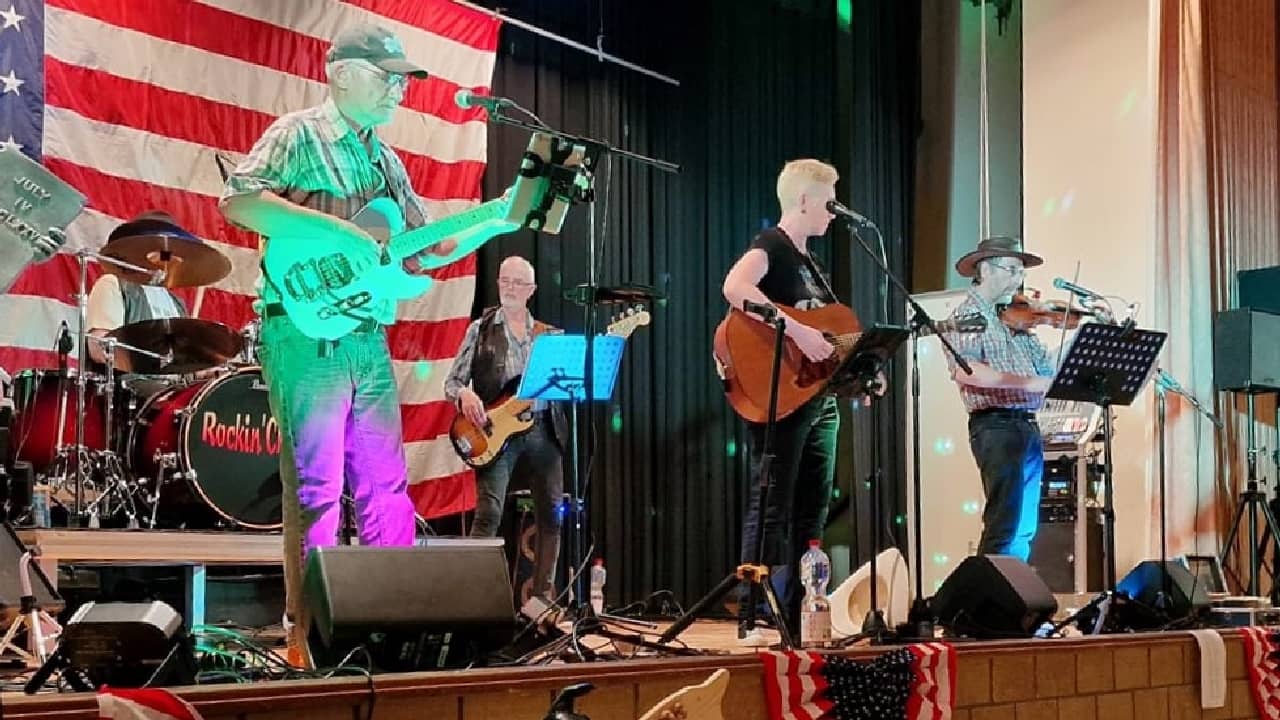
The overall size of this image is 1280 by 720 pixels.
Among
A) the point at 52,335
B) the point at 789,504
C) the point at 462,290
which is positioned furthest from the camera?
the point at 462,290

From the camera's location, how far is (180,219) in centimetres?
651

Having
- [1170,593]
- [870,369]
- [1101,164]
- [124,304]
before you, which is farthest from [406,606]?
[1101,164]

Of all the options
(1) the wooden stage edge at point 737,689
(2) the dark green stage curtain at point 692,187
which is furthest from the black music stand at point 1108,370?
(2) the dark green stage curtain at point 692,187

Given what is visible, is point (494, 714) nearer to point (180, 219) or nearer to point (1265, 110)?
point (180, 219)

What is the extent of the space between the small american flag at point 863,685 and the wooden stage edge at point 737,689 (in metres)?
0.05

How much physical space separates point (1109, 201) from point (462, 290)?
3.60 m

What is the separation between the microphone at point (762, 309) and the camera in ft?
14.1

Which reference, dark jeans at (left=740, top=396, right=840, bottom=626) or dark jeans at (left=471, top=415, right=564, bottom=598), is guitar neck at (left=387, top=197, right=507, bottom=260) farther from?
dark jeans at (left=471, top=415, right=564, bottom=598)

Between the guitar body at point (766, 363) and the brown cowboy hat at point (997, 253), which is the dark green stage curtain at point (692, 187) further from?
the guitar body at point (766, 363)

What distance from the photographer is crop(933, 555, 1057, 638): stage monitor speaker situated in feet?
14.0

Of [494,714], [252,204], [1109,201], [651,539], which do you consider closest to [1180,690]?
[494,714]

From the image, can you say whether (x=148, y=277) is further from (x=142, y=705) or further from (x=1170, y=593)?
(x=1170, y=593)

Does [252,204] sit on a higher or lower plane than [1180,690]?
higher

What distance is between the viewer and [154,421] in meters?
5.80
